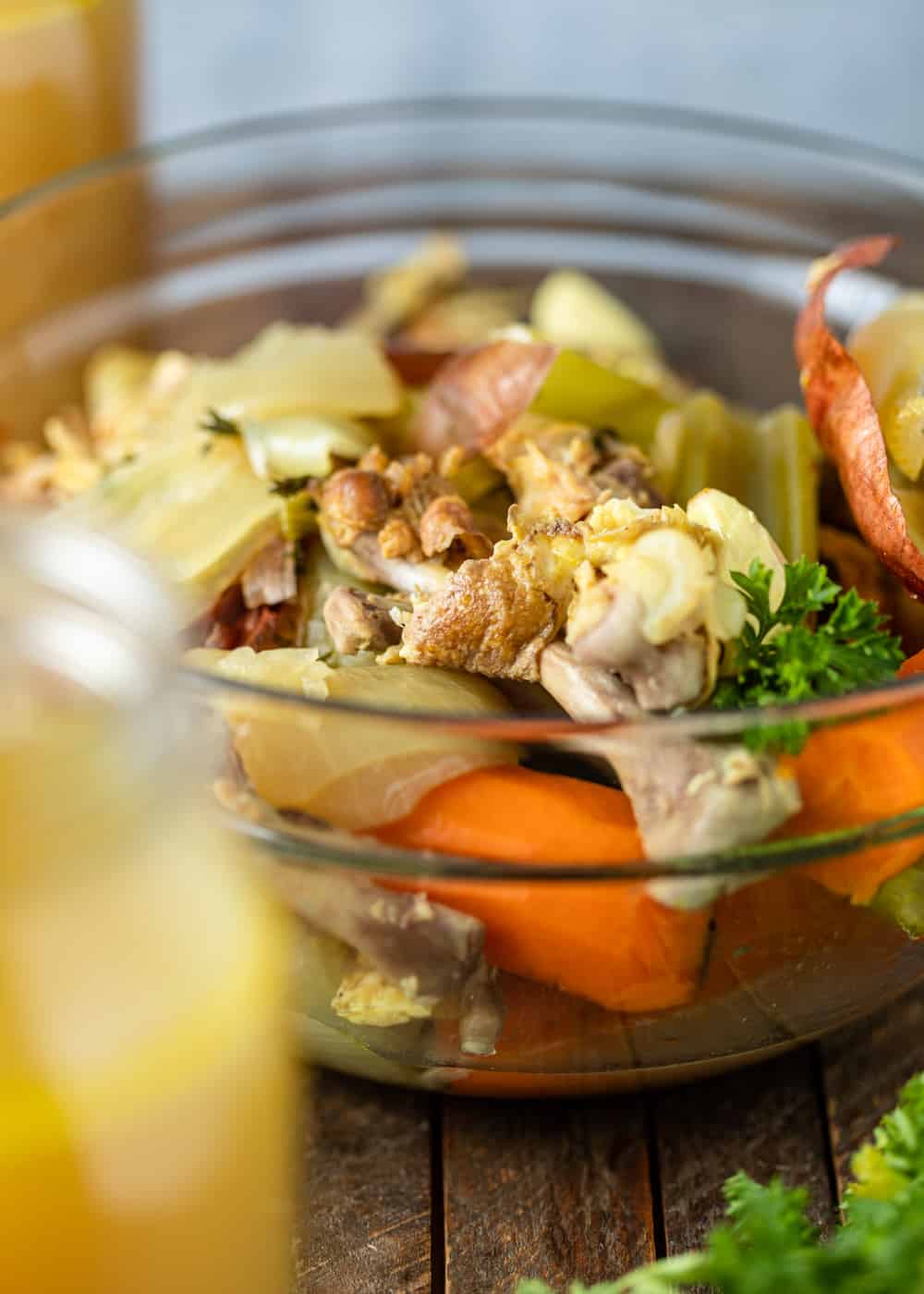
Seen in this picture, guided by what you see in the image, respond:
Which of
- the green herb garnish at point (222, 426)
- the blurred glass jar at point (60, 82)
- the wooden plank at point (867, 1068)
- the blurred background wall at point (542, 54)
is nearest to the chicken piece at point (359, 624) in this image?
the green herb garnish at point (222, 426)

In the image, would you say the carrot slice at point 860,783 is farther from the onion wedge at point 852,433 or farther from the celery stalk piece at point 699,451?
the celery stalk piece at point 699,451

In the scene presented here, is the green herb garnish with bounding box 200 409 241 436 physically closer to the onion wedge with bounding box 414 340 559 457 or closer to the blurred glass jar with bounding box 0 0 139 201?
the onion wedge with bounding box 414 340 559 457

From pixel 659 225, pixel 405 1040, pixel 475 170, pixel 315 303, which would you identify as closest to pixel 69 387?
pixel 315 303

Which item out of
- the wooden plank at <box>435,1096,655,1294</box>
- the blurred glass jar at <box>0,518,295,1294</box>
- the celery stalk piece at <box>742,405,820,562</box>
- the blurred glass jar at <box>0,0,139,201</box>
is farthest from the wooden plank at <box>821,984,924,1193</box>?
the blurred glass jar at <box>0,0,139,201</box>

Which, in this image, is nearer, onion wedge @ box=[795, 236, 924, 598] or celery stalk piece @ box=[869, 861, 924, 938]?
celery stalk piece @ box=[869, 861, 924, 938]

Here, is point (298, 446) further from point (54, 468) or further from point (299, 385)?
point (54, 468)

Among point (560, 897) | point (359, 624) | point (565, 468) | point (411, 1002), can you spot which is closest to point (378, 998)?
point (411, 1002)

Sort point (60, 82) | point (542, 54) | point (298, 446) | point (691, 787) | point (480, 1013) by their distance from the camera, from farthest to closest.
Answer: point (542, 54), point (60, 82), point (298, 446), point (480, 1013), point (691, 787)
